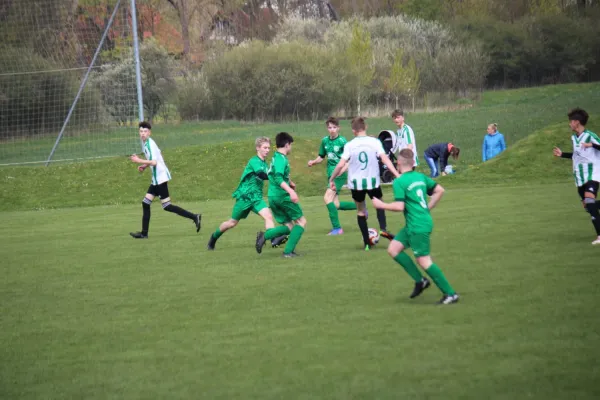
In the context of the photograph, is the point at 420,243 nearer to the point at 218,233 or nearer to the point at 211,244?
the point at 218,233

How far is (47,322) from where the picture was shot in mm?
9102

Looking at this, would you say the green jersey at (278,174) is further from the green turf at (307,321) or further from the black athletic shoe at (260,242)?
the green turf at (307,321)

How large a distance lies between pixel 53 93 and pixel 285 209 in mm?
23215

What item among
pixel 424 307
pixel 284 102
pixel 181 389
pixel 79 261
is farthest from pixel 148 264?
pixel 284 102

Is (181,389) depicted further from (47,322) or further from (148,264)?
(148,264)

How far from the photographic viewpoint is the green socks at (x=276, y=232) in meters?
12.8

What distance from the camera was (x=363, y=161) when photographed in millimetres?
12852

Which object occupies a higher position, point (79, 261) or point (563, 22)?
point (563, 22)

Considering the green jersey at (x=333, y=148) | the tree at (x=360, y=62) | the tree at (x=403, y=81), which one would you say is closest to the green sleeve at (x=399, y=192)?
the green jersey at (x=333, y=148)

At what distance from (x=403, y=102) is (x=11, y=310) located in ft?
149

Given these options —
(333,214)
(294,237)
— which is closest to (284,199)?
(294,237)

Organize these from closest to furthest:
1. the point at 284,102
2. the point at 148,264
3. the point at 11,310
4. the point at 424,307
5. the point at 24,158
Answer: the point at 424,307
the point at 11,310
the point at 148,264
the point at 24,158
the point at 284,102

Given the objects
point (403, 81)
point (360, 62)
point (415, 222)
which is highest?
point (360, 62)

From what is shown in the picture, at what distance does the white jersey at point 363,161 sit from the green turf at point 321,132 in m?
15.5
